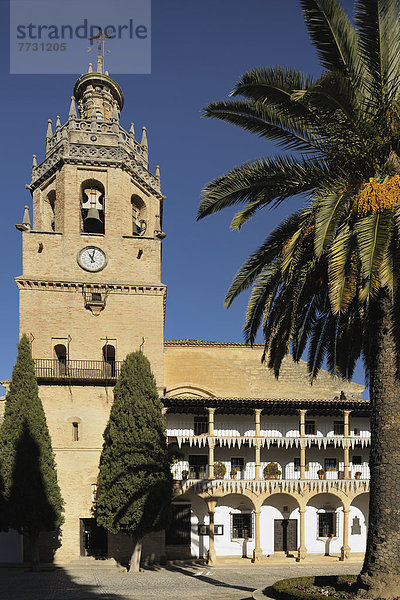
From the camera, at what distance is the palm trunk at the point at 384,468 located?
10.8m

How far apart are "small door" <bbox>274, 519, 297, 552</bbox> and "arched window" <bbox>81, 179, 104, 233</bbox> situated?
56.8 feet

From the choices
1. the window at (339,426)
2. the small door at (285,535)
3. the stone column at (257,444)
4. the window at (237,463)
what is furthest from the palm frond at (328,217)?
the small door at (285,535)

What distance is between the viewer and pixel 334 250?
429 inches

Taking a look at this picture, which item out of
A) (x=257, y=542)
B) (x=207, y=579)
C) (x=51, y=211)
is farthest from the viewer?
(x=51, y=211)

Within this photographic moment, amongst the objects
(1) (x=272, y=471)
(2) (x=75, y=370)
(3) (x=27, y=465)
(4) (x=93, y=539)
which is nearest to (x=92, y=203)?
(2) (x=75, y=370)

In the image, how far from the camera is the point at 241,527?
2781 centimetres

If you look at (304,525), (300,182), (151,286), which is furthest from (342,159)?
(304,525)

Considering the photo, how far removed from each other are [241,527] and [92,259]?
48.9 feet

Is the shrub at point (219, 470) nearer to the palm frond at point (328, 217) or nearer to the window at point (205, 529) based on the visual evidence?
the window at point (205, 529)

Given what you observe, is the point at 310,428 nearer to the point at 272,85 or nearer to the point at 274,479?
the point at 274,479

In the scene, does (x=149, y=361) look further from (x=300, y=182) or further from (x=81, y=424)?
(x=300, y=182)

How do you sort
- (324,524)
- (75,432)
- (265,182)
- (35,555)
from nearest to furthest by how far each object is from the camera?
(265,182) → (35,555) → (75,432) → (324,524)

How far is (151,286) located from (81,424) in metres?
7.28

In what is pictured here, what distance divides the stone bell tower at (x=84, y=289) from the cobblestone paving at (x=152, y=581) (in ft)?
8.56
